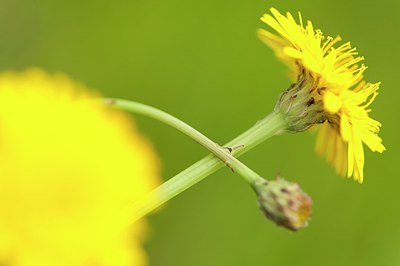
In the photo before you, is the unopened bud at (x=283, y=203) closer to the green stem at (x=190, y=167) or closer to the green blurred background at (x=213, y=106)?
the green stem at (x=190, y=167)

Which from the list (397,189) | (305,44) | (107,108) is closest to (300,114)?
(305,44)

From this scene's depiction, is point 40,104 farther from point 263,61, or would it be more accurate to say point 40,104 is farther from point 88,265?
point 263,61

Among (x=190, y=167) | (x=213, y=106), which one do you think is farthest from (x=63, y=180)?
(x=213, y=106)

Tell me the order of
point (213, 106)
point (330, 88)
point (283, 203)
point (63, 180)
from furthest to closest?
point (213, 106), point (330, 88), point (283, 203), point (63, 180)

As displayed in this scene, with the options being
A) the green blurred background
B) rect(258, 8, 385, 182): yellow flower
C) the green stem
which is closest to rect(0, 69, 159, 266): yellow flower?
the green stem

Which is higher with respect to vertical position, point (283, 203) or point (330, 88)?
point (330, 88)

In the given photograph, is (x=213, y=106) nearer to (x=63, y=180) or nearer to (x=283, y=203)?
(x=283, y=203)
